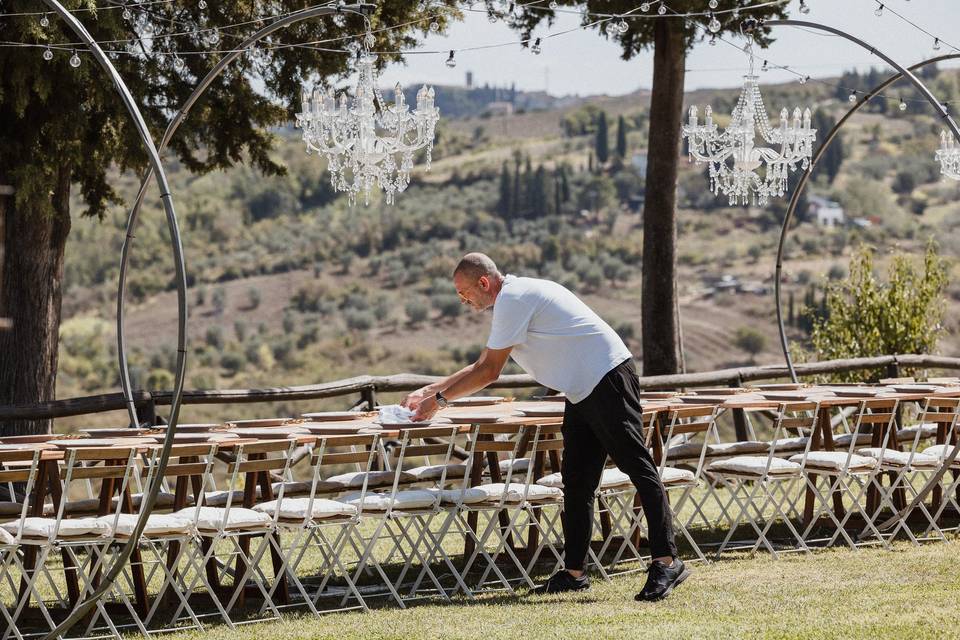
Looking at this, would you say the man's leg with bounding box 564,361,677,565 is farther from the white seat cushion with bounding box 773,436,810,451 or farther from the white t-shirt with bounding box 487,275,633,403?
the white seat cushion with bounding box 773,436,810,451

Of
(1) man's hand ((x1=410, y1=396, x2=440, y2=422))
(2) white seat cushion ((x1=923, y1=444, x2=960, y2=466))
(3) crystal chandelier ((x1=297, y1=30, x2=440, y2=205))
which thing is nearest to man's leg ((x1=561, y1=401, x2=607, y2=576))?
(1) man's hand ((x1=410, y1=396, x2=440, y2=422))

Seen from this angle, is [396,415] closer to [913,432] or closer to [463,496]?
[463,496]

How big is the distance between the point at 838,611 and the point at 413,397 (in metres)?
2.28

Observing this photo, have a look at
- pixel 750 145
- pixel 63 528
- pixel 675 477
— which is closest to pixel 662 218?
pixel 750 145

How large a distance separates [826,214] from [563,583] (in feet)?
161

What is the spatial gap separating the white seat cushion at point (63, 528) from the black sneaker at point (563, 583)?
2.08 metres

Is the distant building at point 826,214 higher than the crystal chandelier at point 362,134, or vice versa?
the crystal chandelier at point 362,134

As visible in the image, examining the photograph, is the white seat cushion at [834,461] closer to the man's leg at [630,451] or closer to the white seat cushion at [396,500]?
the man's leg at [630,451]

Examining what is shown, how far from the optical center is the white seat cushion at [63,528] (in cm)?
545

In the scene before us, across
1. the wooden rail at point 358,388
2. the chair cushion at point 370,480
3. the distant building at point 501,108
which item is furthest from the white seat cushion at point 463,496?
the distant building at point 501,108

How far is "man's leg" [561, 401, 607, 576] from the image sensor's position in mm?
6250

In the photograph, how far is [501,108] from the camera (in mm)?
70688

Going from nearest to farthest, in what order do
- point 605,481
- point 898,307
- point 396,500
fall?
point 396,500, point 605,481, point 898,307

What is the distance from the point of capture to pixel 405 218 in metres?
57.3
